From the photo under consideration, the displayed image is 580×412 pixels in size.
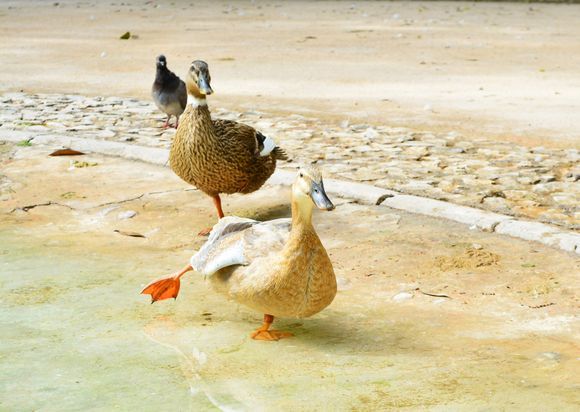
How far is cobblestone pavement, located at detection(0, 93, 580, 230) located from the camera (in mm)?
6586

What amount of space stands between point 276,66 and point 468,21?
22.3 feet

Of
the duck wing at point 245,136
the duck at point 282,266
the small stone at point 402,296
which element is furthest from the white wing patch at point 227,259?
the duck wing at point 245,136

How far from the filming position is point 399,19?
19.3 m

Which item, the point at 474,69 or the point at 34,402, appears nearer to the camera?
the point at 34,402

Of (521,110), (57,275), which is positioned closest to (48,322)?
(57,275)

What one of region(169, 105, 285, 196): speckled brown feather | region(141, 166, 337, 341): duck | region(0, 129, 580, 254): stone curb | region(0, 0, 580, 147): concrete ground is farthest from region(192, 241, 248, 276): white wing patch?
region(0, 0, 580, 147): concrete ground

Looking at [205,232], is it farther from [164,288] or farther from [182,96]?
[182,96]

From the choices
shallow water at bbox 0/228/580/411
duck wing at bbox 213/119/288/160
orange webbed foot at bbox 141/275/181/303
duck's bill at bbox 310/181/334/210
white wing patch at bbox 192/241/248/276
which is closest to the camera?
shallow water at bbox 0/228/580/411

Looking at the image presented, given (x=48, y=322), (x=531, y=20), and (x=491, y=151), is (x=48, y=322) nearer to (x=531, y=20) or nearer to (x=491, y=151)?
(x=491, y=151)

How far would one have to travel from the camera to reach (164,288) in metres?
4.89

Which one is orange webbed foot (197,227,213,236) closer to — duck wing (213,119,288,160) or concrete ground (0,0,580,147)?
duck wing (213,119,288,160)

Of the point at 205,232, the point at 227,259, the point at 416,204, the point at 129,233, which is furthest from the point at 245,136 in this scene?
the point at 227,259

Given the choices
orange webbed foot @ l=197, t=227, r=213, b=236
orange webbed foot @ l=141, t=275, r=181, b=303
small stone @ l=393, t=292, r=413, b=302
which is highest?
orange webbed foot @ l=141, t=275, r=181, b=303

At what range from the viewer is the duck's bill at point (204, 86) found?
19.4 feet
